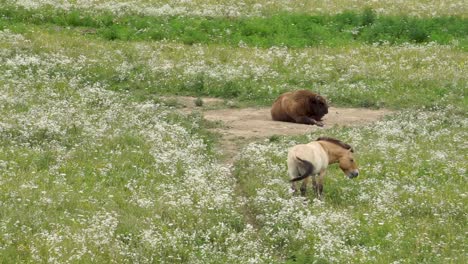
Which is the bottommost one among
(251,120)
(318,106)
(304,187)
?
(251,120)

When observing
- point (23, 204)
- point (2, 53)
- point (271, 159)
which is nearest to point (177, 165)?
point (271, 159)

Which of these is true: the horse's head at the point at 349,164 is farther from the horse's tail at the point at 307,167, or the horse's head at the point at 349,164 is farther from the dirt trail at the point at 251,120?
the dirt trail at the point at 251,120

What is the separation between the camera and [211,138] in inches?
778

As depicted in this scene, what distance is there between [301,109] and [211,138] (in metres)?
3.67

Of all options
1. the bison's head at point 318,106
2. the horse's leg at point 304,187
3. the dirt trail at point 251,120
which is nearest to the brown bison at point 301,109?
the bison's head at point 318,106

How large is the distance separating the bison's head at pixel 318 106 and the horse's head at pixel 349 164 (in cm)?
675

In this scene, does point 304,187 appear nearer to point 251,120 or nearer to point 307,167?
point 307,167

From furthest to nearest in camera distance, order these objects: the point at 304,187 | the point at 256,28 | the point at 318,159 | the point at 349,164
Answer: the point at 256,28, the point at 349,164, the point at 304,187, the point at 318,159

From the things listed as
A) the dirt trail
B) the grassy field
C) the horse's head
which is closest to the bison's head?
the dirt trail

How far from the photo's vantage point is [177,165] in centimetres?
1641

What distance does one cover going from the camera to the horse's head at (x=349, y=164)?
15328mm

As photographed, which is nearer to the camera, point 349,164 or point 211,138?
point 349,164

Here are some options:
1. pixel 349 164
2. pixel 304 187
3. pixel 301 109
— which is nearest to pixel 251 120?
pixel 301 109

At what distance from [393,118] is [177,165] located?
8075mm
